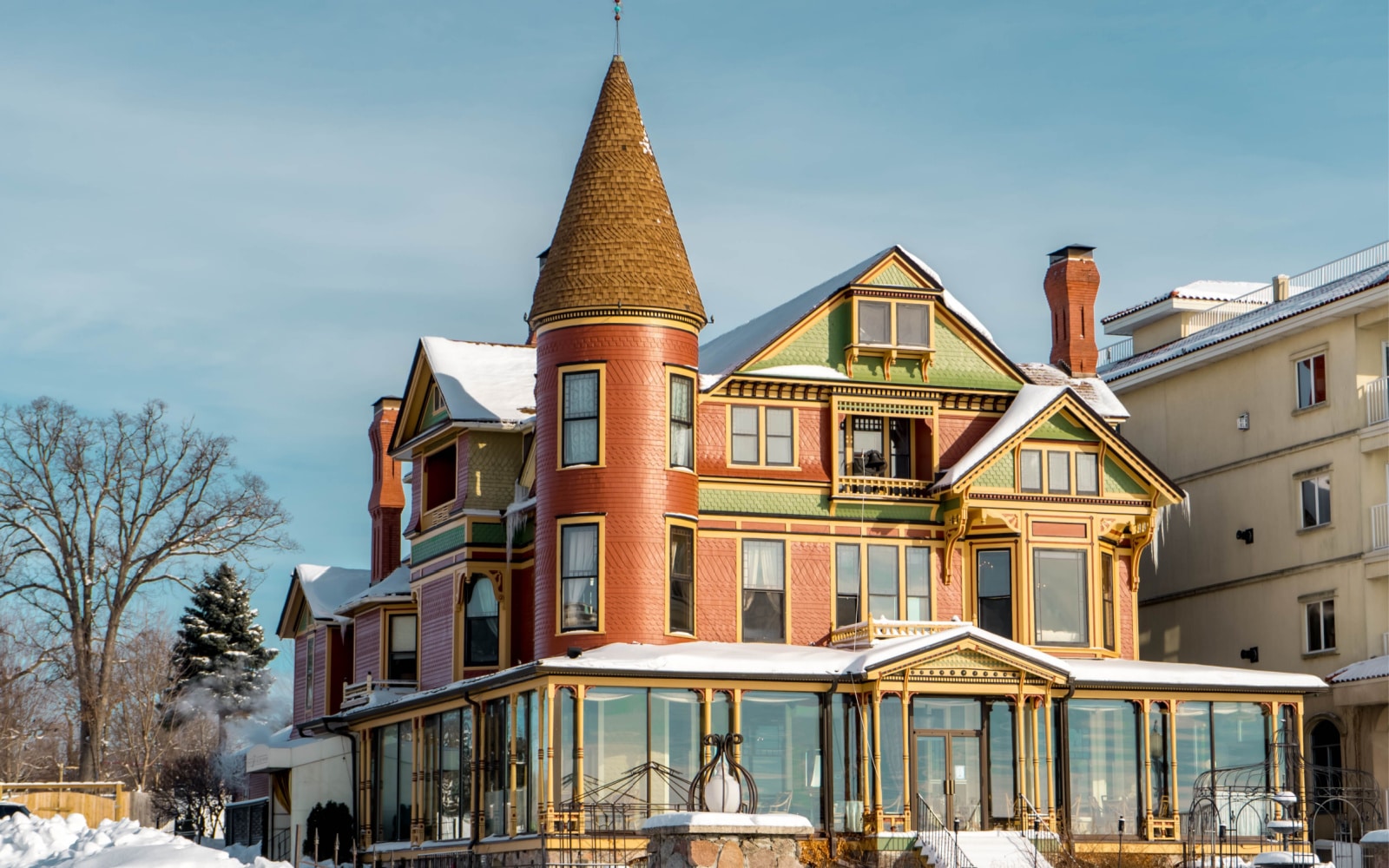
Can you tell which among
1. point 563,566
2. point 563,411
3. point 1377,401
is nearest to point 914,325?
point 563,411

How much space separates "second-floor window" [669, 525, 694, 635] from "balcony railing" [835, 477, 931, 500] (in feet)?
12.6

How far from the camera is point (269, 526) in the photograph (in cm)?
6562

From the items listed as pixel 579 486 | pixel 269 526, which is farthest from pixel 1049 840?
pixel 269 526

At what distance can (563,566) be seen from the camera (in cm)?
A: 4016

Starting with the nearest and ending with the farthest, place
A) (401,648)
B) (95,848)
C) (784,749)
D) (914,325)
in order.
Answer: (95,848) < (784,749) < (914,325) < (401,648)

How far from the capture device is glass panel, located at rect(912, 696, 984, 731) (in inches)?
1516

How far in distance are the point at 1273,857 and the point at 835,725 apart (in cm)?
1068

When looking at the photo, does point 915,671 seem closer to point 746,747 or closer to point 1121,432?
point 746,747

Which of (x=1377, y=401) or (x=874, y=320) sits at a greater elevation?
(x=874, y=320)

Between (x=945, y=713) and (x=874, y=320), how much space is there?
9335 millimetres

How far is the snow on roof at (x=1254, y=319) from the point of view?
1844 inches

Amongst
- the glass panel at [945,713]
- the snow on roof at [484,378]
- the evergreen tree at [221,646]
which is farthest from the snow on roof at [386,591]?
the evergreen tree at [221,646]

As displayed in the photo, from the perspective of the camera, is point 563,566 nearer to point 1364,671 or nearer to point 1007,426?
point 1007,426

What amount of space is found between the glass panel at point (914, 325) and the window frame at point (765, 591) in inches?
208
